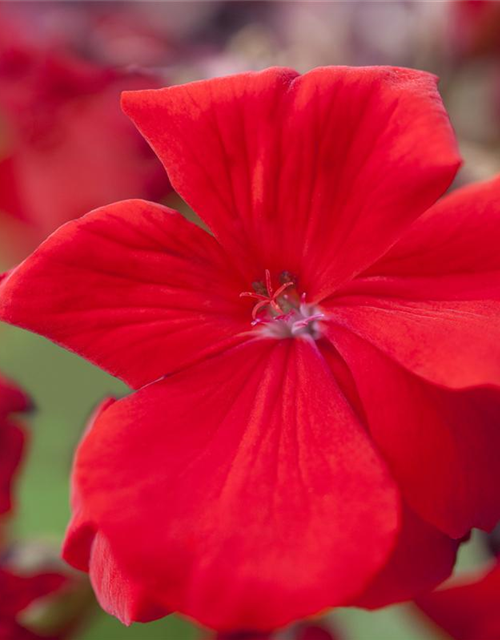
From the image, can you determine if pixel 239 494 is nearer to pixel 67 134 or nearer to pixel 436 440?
pixel 436 440

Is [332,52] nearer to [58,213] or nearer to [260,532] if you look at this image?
[58,213]

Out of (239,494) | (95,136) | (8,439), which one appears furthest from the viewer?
(95,136)

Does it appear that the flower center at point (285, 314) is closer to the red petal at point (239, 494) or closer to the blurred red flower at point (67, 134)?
the red petal at point (239, 494)

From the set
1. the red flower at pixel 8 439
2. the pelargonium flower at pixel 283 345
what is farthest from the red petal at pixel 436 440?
the red flower at pixel 8 439

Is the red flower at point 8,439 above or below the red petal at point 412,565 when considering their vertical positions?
above

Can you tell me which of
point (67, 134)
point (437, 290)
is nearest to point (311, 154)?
point (437, 290)

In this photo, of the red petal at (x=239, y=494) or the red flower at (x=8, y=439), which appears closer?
the red petal at (x=239, y=494)

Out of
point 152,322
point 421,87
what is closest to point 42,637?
point 152,322

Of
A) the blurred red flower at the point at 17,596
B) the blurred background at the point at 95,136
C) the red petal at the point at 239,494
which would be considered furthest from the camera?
the blurred background at the point at 95,136

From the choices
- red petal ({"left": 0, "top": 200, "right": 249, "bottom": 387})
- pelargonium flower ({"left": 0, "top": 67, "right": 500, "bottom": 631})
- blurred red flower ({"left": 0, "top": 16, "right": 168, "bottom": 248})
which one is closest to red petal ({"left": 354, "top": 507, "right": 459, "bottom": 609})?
pelargonium flower ({"left": 0, "top": 67, "right": 500, "bottom": 631})
